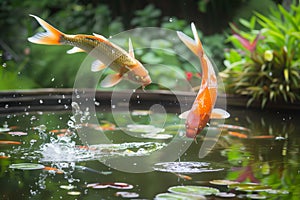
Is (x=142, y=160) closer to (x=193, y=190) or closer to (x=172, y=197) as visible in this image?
(x=193, y=190)

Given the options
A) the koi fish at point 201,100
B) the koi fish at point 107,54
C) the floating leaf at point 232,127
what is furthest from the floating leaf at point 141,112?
the koi fish at point 201,100

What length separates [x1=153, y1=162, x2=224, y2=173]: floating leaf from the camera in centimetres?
375

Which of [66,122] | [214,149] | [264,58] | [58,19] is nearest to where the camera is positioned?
Answer: [214,149]

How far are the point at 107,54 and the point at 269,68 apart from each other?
11.3 feet

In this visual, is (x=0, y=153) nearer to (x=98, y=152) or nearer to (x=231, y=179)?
(x=98, y=152)

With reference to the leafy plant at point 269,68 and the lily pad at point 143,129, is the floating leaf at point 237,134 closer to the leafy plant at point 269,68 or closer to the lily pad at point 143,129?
the lily pad at point 143,129

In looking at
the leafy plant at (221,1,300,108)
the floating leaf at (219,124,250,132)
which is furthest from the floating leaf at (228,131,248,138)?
the leafy plant at (221,1,300,108)

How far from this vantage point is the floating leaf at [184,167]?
12.3ft

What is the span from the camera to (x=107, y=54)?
3422mm

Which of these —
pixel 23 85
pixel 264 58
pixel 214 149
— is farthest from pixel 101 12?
pixel 214 149

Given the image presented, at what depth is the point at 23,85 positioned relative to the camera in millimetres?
Answer: 8430

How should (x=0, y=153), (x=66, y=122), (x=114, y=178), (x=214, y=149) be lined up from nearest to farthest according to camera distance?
(x=114, y=178) → (x=0, y=153) → (x=214, y=149) → (x=66, y=122)

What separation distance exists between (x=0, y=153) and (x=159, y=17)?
640 cm

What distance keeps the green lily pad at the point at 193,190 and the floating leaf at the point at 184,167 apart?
41cm
